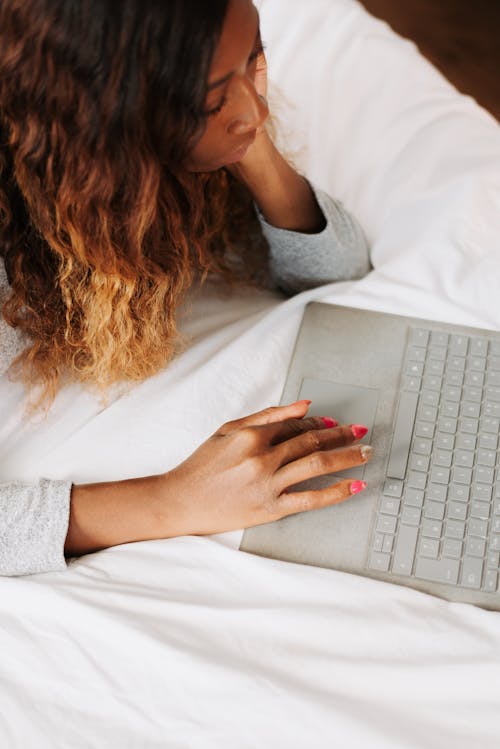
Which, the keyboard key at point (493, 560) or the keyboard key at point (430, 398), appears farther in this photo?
the keyboard key at point (430, 398)

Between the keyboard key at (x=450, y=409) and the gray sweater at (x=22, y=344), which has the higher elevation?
the gray sweater at (x=22, y=344)

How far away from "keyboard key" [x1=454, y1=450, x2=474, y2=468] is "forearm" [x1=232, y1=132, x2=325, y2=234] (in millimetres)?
402

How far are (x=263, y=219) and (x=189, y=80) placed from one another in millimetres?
434

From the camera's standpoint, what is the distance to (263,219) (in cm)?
109

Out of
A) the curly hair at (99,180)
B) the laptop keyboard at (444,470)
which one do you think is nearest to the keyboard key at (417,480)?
the laptop keyboard at (444,470)

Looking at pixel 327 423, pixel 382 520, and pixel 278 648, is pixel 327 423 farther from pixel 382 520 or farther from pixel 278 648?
pixel 278 648

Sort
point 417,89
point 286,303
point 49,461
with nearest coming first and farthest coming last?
point 49,461
point 286,303
point 417,89

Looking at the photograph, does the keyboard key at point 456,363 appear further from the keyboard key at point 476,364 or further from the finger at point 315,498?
the finger at point 315,498

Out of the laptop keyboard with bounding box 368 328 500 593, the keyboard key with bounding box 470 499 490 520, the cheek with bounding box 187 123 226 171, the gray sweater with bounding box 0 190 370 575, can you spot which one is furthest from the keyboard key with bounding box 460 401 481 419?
the cheek with bounding box 187 123 226 171

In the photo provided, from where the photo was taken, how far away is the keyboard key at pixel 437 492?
0.84 meters

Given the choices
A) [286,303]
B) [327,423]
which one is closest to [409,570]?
[327,423]

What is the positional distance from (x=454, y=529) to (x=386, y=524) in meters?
0.07

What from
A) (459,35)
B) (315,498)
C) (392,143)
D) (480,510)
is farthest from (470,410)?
(459,35)

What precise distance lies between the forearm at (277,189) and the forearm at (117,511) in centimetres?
43
